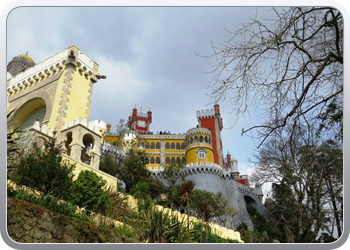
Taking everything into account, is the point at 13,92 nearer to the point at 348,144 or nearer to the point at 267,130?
the point at 267,130

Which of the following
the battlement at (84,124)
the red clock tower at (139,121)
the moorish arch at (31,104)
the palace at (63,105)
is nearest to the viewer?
the palace at (63,105)

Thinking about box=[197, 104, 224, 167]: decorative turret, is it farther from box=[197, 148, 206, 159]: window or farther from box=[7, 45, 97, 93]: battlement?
box=[7, 45, 97, 93]: battlement

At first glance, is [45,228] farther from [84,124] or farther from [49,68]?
[49,68]

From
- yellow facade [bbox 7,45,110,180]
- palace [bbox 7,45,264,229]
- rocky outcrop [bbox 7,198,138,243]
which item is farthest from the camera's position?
yellow facade [bbox 7,45,110,180]

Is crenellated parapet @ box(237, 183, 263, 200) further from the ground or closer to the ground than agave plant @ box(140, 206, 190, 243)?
further from the ground

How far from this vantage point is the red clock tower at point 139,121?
60803 mm

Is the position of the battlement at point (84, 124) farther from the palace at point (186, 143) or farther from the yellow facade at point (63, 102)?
the palace at point (186, 143)

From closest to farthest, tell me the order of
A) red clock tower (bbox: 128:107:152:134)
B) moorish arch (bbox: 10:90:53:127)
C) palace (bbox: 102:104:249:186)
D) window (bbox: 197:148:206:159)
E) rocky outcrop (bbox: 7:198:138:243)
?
1. rocky outcrop (bbox: 7:198:138:243)
2. moorish arch (bbox: 10:90:53:127)
3. window (bbox: 197:148:206:159)
4. palace (bbox: 102:104:249:186)
5. red clock tower (bbox: 128:107:152:134)

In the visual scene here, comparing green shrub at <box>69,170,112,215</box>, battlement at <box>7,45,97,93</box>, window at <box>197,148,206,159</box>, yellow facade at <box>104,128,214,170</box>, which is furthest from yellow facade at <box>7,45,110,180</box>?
yellow facade at <box>104,128,214,170</box>

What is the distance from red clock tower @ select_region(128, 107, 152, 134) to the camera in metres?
60.8

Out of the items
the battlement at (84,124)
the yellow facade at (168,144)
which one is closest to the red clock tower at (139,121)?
the yellow facade at (168,144)

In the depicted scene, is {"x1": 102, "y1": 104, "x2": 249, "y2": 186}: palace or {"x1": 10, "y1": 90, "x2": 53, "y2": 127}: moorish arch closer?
{"x1": 10, "y1": 90, "x2": 53, "y2": 127}: moorish arch

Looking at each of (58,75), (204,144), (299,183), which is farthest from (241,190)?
(58,75)

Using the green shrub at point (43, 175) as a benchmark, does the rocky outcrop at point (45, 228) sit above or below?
below
